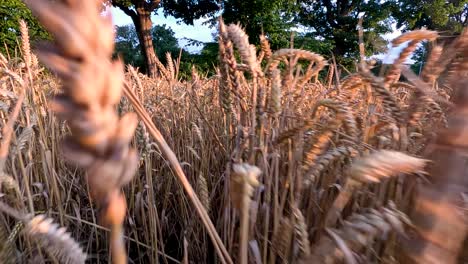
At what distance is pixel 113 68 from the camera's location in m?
0.18

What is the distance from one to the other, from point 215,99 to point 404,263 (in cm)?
138

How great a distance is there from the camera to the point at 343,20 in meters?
16.6

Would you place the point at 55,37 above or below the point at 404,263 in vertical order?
above

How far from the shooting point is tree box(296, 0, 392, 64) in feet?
51.0

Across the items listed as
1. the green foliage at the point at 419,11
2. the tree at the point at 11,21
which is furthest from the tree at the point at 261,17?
the green foliage at the point at 419,11

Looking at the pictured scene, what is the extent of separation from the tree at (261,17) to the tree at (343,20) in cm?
392

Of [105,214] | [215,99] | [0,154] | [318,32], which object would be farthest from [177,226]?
[318,32]

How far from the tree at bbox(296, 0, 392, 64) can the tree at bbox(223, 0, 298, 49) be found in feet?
12.9

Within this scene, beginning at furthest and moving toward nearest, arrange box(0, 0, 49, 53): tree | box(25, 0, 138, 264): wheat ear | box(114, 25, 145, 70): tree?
box(114, 25, 145, 70): tree, box(0, 0, 49, 53): tree, box(25, 0, 138, 264): wheat ear

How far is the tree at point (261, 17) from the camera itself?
11.3 metres

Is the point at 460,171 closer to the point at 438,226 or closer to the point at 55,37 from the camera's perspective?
the point at 438,226

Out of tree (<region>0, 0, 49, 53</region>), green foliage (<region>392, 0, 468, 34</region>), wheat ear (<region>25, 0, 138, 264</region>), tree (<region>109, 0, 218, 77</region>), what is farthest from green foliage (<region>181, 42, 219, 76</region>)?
wheat ear (<region>25, 0, 138, 264</region>)

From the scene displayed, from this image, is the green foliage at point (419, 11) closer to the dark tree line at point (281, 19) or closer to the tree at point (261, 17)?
the dark tree line at point (281, 19)

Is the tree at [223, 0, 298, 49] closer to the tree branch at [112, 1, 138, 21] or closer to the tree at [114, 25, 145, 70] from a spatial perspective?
the tree branch at [112, 1, 138, 21]
